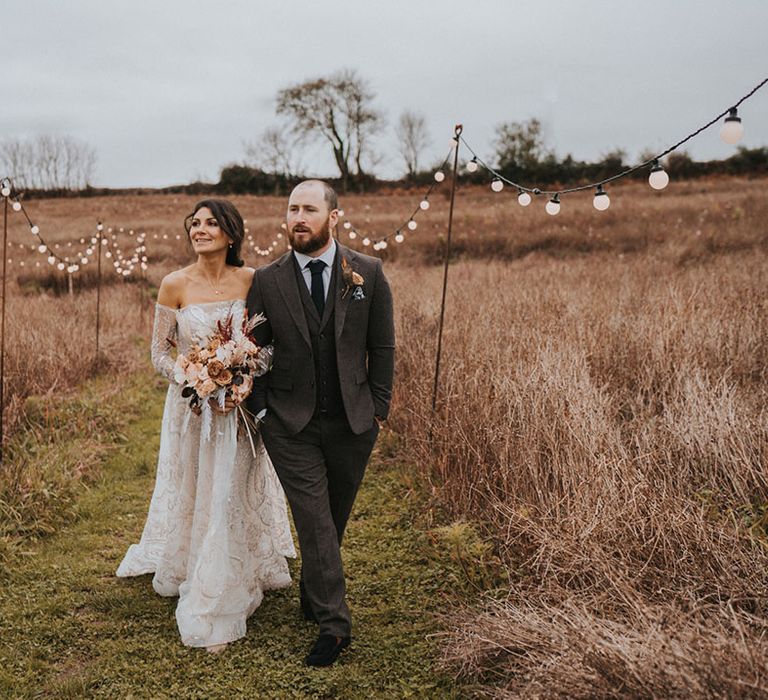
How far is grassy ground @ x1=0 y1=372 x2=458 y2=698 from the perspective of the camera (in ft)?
11.1

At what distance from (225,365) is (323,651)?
5.19 ft

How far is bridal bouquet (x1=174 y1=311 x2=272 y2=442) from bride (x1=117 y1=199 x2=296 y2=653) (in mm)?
161

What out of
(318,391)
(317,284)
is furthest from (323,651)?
(317,284)

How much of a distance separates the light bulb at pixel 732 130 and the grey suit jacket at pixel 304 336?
179cm

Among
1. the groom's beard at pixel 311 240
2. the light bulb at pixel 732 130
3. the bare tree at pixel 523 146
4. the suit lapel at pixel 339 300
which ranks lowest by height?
the suit lapel at pixel 339 300

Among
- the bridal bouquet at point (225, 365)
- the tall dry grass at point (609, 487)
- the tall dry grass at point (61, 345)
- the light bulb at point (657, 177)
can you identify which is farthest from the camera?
the tall dry grass at point (61, 345)

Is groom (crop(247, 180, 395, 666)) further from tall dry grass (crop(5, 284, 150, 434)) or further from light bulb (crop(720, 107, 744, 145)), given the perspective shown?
tall dry grass (crop(5, 284, 150, 434))

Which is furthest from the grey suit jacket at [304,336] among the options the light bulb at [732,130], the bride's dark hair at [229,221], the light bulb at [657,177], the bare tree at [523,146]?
the bare tree at [523,146]

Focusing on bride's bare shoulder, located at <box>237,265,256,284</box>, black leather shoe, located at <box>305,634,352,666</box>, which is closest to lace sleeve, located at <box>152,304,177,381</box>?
bride's bare shoulder, located at <box>237,265,256,284</box>

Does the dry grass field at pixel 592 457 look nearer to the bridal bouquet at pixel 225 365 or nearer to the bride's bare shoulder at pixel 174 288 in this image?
the bridal bouquet at pixel 225 365

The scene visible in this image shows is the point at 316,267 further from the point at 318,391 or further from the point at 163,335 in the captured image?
the point at 163,335

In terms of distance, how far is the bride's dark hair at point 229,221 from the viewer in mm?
3830

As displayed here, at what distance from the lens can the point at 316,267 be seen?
11.4 ft

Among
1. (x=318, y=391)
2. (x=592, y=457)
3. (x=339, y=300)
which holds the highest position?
(x=339, y=300)
